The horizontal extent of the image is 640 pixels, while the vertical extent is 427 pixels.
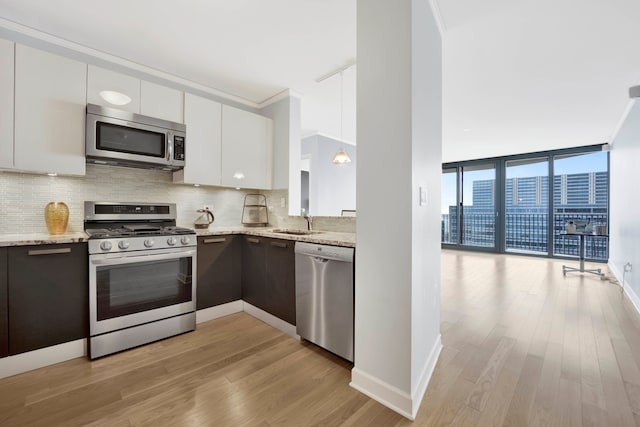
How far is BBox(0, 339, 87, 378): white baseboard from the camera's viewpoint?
1836mm

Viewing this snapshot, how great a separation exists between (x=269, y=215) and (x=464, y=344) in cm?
259

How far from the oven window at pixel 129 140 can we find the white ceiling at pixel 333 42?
2.57 feet

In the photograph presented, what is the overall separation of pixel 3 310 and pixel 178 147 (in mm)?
1733

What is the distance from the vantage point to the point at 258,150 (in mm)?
3408

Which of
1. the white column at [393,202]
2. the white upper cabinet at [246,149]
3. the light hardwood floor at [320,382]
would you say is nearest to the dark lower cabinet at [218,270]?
the light hardwood floor at [320,382]

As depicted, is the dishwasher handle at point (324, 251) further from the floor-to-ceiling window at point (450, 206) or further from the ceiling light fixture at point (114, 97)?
the floor-to-ceiling window at point (450, 206)

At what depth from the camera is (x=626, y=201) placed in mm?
3982

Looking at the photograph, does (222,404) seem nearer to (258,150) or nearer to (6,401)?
(6,401)

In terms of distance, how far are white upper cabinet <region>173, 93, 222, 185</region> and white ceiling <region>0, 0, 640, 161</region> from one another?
0.39 m

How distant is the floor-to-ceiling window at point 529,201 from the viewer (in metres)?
5.89

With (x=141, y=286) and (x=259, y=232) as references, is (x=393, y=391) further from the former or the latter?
(x=141, y=286)

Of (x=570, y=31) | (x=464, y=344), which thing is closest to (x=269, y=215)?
(x=464, y=344)

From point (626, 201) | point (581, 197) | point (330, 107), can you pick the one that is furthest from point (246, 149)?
point (581, 197)

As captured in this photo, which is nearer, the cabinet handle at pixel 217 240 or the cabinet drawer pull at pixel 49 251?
the cabinet drawer pull at pixel 49 251
